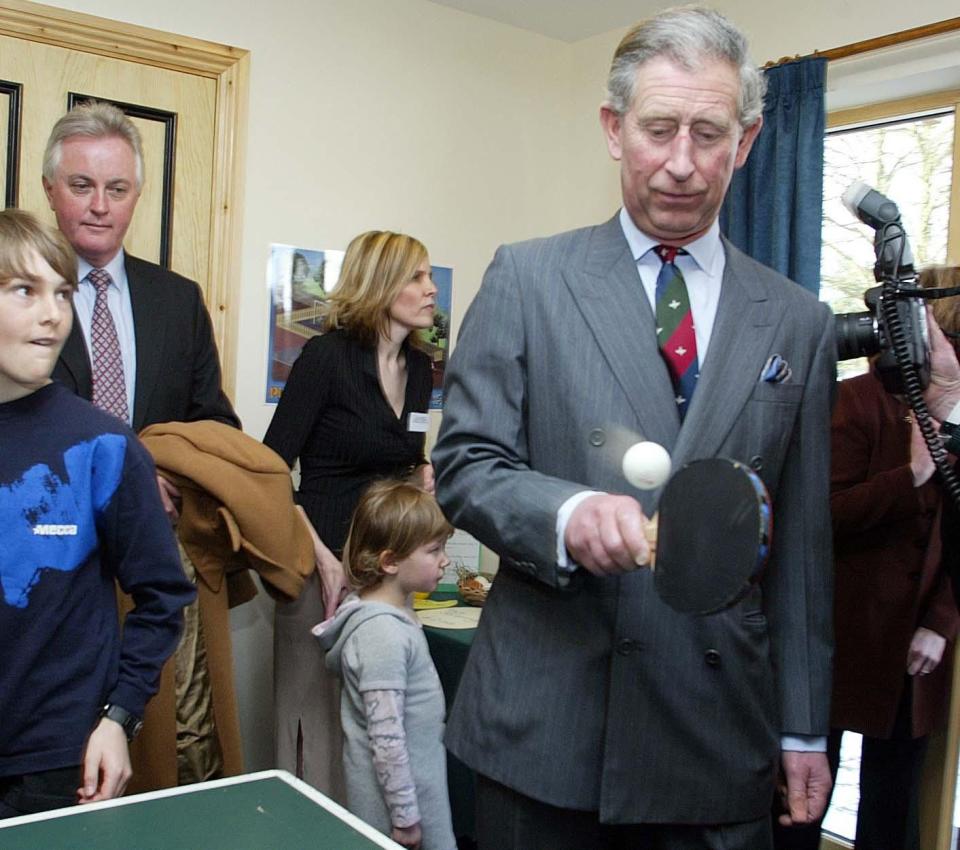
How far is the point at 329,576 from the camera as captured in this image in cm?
299

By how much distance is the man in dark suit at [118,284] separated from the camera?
104 inches

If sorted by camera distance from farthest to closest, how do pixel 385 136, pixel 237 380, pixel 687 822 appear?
1. pixel 385 136
2. pixel 237 380
3. pixel 687 822

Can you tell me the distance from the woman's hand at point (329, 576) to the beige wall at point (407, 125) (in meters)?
0.81

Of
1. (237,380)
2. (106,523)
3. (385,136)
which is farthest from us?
(385,136)

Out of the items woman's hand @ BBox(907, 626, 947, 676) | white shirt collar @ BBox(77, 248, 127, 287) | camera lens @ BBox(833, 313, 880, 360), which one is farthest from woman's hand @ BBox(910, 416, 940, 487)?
white shirt collar @ BBox(77, 248, 127, 287)

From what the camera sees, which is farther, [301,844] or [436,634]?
[436,634]

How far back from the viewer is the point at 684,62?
4.30 feet

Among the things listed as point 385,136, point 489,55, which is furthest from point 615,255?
point 489,55

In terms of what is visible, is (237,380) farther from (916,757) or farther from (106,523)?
(916,757)

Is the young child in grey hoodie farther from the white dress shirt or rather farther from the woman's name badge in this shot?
the white dress shirt

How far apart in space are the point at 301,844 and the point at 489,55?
3.58 m

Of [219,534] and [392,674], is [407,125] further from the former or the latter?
[392,674]

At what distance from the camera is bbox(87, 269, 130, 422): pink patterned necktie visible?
261cm

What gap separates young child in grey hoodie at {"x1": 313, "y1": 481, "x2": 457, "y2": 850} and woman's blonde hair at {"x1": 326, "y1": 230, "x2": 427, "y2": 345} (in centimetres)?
59
